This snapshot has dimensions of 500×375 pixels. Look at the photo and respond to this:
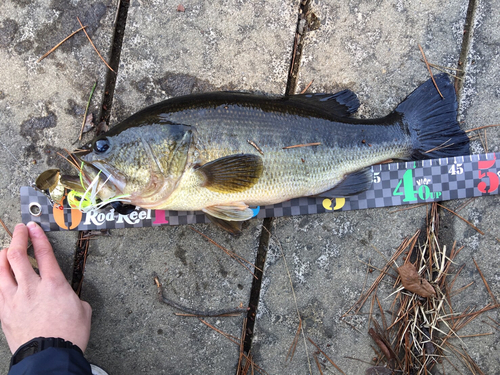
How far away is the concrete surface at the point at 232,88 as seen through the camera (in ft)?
9.66

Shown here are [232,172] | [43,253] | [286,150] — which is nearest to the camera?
[232,172]

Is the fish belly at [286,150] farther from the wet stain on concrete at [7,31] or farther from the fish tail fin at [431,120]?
the wet stain on concrete at [7,31]

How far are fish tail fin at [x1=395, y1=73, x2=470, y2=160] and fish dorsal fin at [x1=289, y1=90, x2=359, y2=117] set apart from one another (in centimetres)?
38

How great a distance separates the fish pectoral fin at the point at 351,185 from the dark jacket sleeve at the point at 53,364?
220cm

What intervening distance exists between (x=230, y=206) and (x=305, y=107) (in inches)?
38.7

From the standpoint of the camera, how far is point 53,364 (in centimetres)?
236

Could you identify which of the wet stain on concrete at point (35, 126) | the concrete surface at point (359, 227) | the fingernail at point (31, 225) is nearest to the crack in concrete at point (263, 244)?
the concrete surface at point (359, 227)

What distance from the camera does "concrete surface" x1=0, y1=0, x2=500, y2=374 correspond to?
294cm

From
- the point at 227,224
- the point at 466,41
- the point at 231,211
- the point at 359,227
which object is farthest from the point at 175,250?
the point at 466,41

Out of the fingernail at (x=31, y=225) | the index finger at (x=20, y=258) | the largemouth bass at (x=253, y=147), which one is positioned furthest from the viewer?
the fingernail at (x=31, y=225)

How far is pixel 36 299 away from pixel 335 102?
2880 mm

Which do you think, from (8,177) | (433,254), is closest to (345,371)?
(433,254)

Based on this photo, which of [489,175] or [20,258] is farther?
[489,175]

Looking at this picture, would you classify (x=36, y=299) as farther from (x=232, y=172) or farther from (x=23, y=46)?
(x=23, y=46)
